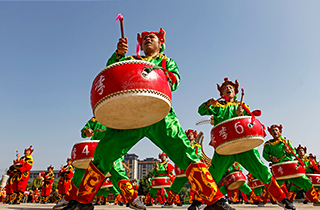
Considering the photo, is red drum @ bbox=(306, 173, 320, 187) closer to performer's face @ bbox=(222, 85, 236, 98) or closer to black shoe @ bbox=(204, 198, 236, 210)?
performer's face @ bbox=(222, 85, 236, 98)

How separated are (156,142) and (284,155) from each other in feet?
15.2

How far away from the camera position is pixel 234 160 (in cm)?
459

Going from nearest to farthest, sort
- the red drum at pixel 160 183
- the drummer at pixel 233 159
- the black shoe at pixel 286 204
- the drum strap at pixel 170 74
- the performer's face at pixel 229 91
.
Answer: the drum strap at pixel 170 74
the black shoe at pixel 286 204
the drummer at pixel 233 159
the performer's face at pixel 229 91
the red drum at pixel 160 183

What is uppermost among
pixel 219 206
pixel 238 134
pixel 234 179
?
Answer: pixel 238 134

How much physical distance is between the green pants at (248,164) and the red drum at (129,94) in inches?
99.0

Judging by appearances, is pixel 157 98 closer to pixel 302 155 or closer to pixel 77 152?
pixel 77 152

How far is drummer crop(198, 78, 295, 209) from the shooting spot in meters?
4.16

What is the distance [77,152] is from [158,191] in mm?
5954

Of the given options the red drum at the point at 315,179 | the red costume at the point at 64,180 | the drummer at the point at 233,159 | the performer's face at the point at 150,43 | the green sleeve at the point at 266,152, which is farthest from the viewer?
the red costume at the point at 64,180

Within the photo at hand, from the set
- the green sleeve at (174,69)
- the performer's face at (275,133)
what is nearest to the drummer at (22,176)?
the green sleeve at (174,69)

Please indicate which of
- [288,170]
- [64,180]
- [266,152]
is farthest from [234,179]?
[64,180]

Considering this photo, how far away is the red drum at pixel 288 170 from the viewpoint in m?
5.59

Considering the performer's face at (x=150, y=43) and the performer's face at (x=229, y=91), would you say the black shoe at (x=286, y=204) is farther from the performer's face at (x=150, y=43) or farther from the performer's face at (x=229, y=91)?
the performer's face at (x=150, y=43)

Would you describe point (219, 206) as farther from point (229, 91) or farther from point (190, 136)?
point (190, 136)
